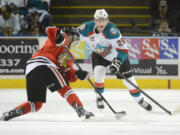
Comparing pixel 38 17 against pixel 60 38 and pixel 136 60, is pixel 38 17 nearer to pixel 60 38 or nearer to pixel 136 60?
pixel 136 60

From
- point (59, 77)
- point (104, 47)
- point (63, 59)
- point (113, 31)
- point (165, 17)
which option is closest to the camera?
point (59, 77)

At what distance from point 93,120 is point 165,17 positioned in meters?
4.15

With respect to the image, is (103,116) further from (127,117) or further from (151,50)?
(151,50)

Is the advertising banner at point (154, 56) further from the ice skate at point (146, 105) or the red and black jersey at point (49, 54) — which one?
the red and black jersey at point (49, 54)

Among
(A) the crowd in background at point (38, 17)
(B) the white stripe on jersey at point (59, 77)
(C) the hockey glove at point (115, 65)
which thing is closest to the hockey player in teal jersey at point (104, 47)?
(C) the hockey glove at point (115, 65)

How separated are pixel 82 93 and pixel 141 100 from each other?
1476 mm

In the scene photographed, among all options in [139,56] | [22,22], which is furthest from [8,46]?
[139,56]

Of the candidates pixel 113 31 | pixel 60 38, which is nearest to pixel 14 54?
pixel 113 31

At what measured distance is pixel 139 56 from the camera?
6.57 m

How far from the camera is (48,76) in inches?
149

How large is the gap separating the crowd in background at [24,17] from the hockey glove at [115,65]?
10.2 feet

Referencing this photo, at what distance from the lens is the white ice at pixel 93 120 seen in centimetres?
337

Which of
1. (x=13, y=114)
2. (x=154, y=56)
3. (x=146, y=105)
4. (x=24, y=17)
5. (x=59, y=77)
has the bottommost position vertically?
(x=146, y=105)

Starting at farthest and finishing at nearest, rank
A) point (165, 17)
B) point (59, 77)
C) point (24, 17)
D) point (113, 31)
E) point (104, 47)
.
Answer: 1. point (24, 17)
2. point (165, 17)
3. point (104, 47)
4. point (113, 31)
5. point (59, 77)
